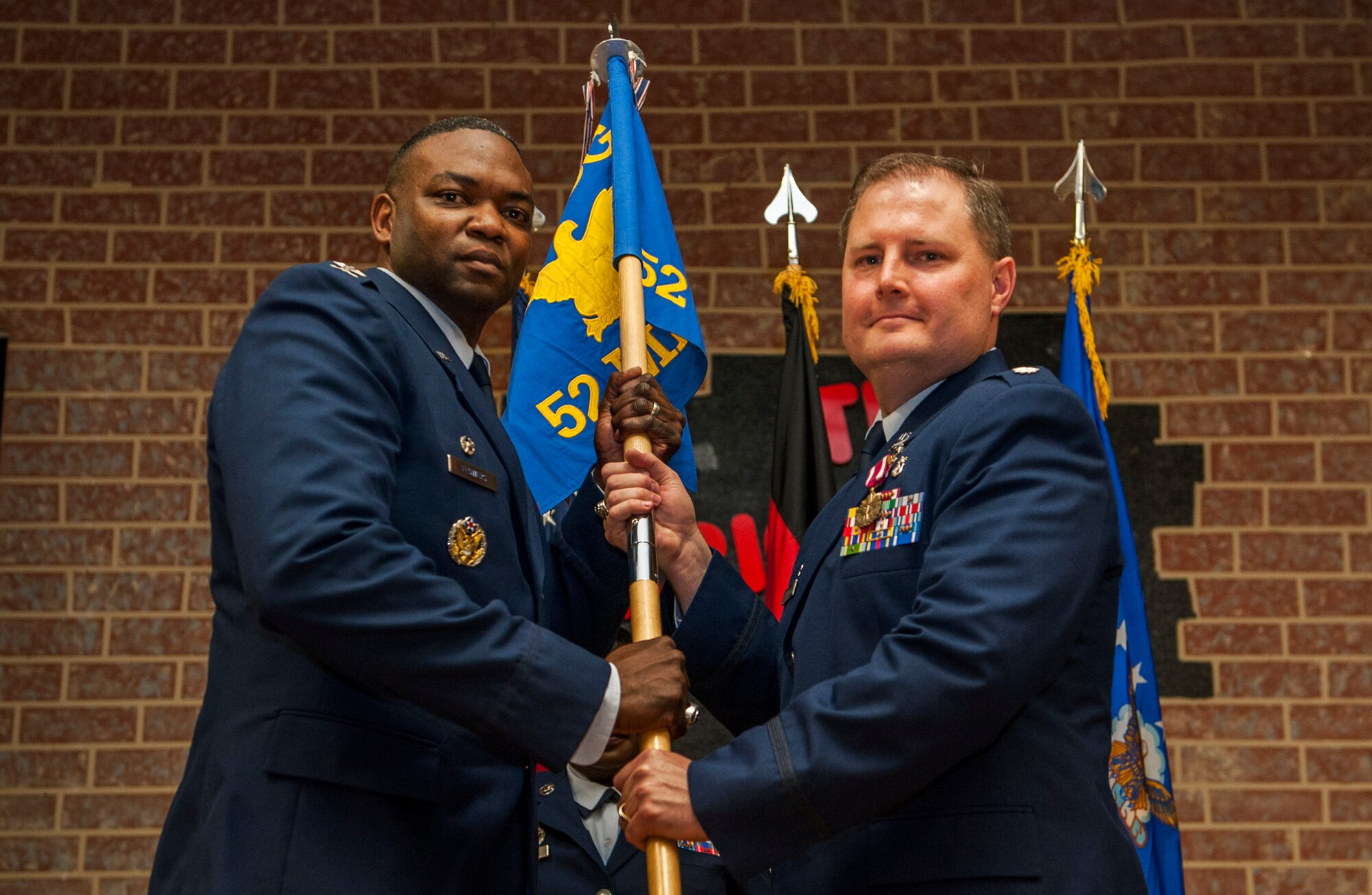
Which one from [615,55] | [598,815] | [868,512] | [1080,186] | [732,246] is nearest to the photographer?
[868,512]

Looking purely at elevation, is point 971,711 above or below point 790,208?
below

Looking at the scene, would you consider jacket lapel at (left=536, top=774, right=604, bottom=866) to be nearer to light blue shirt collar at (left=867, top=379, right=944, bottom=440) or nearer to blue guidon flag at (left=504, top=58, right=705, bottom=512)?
blue guidon flag at (left=504, top=58, right=705, bottom=512)

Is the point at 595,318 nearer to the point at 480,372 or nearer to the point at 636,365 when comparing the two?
the point at 636,365

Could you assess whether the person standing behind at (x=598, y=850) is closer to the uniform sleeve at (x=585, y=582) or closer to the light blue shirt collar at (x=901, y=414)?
the uniform sleeve at (x=585, y=582)

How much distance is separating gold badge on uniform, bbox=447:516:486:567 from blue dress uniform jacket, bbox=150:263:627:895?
13 millimetres

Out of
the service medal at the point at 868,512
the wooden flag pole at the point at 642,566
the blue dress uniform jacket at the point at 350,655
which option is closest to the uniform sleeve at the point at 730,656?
the wooden flag pole at the point at 642,566

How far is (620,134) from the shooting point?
255 centimetres

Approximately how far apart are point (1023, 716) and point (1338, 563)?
265 cm

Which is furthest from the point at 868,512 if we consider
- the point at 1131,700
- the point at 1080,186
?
the point at 1080,186

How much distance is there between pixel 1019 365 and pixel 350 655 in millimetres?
2851

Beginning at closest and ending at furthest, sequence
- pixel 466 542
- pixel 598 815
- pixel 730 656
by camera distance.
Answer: pixel 466 542 → pixel 730 656 → pixel 598 815

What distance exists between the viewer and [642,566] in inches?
84.0

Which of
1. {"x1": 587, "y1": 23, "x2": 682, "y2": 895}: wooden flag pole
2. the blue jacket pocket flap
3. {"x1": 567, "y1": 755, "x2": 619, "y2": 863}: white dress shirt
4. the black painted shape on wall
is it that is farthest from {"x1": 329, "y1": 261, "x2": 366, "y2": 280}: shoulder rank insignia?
the black painted shape on wall

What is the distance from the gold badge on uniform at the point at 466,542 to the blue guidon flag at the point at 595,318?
0.50 meters
